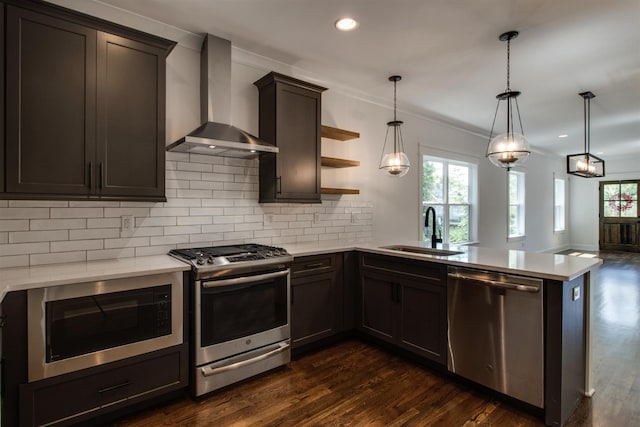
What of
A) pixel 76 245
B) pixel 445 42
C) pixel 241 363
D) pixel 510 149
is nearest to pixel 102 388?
pixel 241 363

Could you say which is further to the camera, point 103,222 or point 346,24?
point 346,24

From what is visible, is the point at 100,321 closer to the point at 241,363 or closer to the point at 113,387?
the point at 113,387

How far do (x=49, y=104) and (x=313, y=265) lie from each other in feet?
7.12

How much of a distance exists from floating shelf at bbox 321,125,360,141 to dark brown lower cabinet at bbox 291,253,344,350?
1.33 m

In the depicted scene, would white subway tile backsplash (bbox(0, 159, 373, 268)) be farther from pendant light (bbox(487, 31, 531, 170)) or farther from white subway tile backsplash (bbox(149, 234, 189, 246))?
pendant light (bbox(487, 31, 531, 170))

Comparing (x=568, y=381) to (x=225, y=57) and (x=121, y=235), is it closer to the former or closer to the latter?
(x=121, y=235)

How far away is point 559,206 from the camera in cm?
988

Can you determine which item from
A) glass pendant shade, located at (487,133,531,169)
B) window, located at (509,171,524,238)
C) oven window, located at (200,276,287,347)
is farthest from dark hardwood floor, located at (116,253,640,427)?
window, located at (509,171,524,238)

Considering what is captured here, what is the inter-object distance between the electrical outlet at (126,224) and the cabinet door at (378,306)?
205 centimetres

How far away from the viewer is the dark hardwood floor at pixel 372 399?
6.91ft

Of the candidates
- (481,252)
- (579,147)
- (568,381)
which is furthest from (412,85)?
(579,147)

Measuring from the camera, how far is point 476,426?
2057mm

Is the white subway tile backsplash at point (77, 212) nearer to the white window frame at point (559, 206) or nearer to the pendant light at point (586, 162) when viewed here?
the pendant light at point (586, 162)

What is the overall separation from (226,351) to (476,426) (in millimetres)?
1684
